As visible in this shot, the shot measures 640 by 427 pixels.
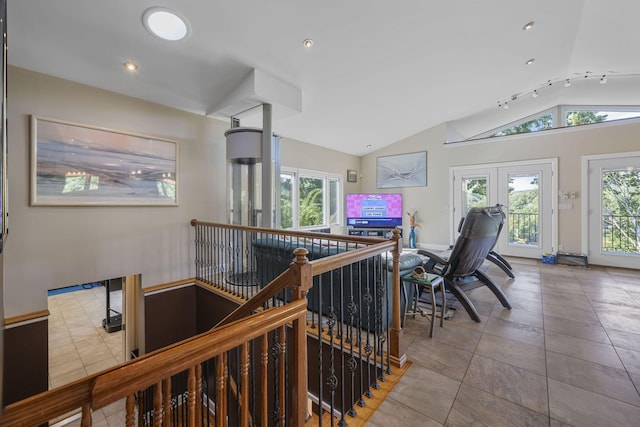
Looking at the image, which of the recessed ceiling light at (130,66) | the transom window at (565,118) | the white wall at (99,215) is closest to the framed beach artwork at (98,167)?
the white wall at (99,215)

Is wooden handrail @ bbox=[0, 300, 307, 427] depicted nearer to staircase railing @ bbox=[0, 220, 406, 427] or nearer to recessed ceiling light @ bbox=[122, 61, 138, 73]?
staircase railing @ bbox=[0, 220, 406, 427]

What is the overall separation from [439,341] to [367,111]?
389 cm

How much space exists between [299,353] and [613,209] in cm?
629

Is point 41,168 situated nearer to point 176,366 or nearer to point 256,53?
point 256,53

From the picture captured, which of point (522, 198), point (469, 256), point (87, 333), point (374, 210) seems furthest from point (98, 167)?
point (522, 198)

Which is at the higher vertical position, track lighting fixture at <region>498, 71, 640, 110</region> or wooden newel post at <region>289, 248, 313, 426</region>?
track lighting fixture at <region>498, 71, 640, 110</region>

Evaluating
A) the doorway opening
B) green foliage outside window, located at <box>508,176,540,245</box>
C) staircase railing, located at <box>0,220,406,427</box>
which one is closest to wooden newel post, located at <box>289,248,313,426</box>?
staircase railing, located at <box>0,220,406,427</box>

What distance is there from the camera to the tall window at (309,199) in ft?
18.4

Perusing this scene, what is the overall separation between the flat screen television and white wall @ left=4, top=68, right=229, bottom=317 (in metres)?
3.46

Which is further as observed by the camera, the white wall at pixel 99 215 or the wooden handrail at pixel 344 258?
the white wall at pixel 99 215

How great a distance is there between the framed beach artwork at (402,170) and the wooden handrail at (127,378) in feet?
20.5

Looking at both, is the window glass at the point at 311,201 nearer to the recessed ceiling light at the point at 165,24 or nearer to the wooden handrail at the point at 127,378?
the recessed ceiling light at the point at 165,24

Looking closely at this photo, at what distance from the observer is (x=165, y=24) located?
2.48 m

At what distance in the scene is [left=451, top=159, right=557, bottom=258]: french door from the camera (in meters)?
5.16
